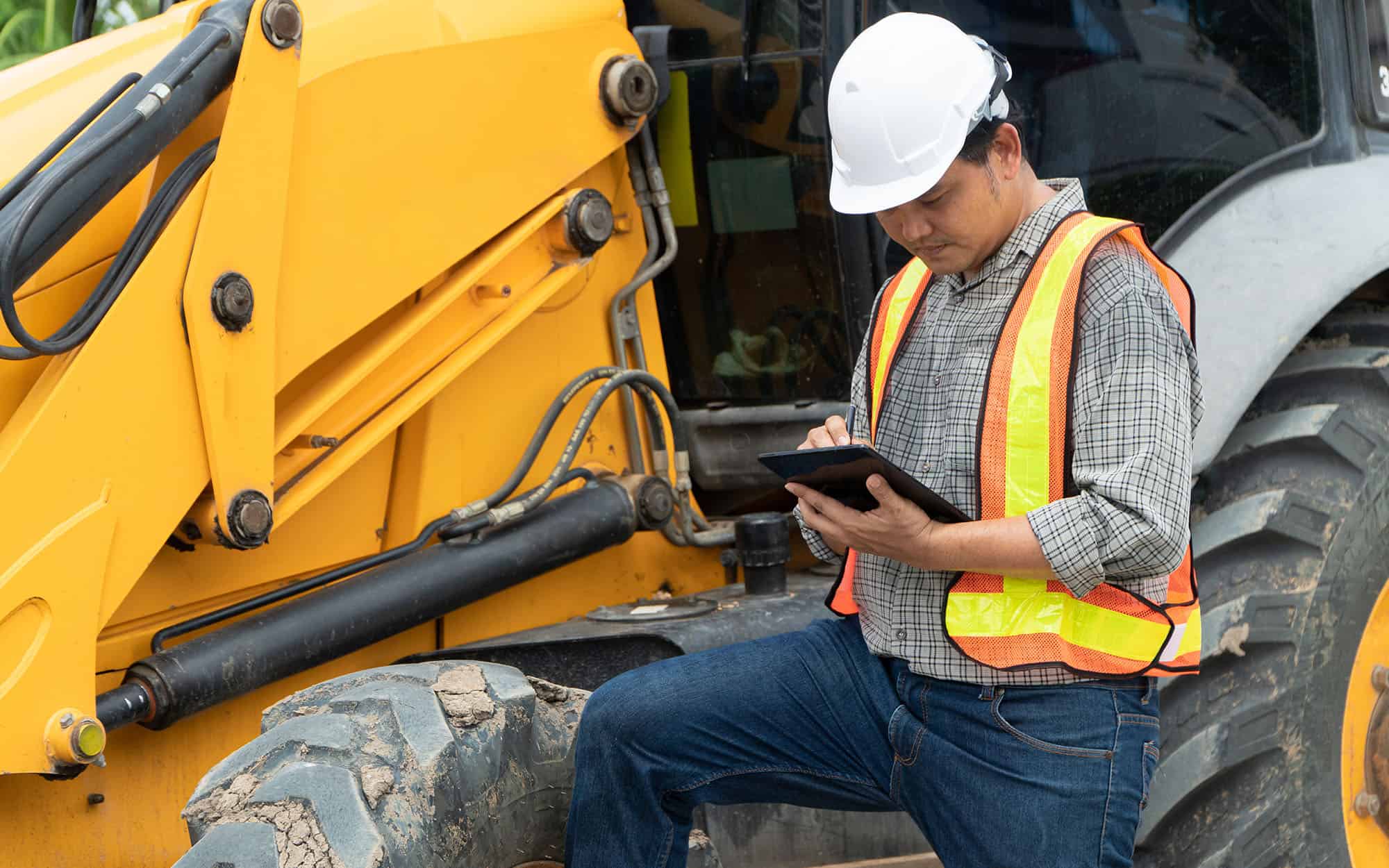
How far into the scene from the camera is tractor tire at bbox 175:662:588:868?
1892 millimetres

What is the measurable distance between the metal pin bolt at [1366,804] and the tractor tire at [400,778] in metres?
1.45

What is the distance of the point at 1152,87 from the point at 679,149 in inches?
38.2

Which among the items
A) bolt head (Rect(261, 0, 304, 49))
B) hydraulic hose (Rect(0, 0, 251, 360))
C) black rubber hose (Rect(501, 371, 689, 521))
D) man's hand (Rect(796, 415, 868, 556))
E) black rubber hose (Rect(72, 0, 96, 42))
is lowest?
black rubber hose (Rect(501, 371, 689, 521))

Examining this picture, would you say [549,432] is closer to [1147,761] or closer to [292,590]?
[292,590]

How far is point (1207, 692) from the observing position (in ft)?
8.41

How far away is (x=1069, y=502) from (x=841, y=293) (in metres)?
1.19

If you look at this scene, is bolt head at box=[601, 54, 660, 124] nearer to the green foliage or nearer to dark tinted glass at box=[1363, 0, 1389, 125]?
dark tinted glass at box=[1363, 0, 1389, 125]

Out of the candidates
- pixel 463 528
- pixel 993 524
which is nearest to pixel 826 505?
pixel 993 524

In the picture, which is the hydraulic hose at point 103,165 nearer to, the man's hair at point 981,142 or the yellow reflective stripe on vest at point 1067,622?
the man's hair at point 981,142

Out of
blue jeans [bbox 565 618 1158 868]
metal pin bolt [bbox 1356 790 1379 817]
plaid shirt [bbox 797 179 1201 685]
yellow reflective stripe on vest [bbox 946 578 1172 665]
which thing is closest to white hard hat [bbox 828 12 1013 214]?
plaid shirt [bbox 797 179 1201 685]

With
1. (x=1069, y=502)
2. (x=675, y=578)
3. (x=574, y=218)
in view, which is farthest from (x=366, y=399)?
(x=1069, y=502)

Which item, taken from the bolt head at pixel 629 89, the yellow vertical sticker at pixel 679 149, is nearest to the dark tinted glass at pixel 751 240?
the yellow vertical sticker at pixel 679 149

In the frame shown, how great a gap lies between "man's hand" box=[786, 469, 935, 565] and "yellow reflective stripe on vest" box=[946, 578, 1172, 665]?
13 cm

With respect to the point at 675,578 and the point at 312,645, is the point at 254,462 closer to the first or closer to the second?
the point at 312,645
